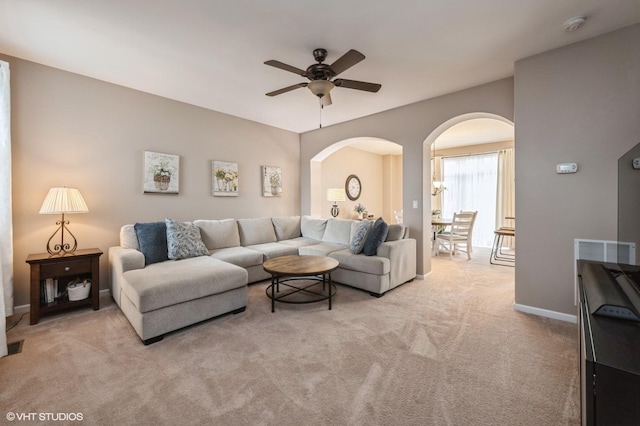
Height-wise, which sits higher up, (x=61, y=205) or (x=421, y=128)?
(x=421, y=128)

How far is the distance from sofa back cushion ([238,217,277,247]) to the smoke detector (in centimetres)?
427

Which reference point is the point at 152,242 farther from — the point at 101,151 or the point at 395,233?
the point at 395,233

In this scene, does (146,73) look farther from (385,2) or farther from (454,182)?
(454,182)

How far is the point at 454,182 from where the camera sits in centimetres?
733

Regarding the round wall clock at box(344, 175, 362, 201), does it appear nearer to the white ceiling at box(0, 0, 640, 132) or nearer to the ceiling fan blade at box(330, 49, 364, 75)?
the white ceiling at box(0, 0, 640, 132)

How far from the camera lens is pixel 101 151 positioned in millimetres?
3326

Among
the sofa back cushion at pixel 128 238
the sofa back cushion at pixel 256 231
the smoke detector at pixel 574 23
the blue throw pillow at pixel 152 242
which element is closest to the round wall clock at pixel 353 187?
the sofa back cushion at pixel 256 231

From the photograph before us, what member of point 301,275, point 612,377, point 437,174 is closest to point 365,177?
point 437,174

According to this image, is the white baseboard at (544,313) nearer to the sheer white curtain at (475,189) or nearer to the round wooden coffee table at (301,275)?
the round wooden coffee table at (301,275)

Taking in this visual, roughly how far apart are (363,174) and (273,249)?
4.39 meters

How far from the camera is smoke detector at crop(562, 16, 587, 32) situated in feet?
7.13

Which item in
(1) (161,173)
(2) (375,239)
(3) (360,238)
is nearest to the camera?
(2) (375,239)

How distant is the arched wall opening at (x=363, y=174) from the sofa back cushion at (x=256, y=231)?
124 centimetres

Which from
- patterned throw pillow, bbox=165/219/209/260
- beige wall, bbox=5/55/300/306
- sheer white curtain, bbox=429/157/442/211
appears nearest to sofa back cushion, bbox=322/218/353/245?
beige wall, bbox=5/55/300/306
